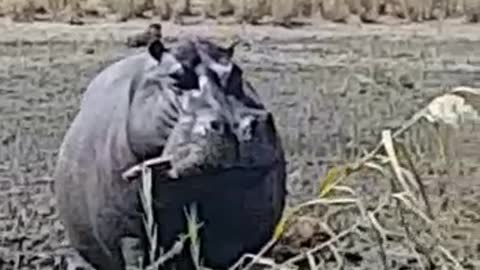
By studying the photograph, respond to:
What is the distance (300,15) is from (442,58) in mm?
740

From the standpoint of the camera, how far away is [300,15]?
512 cm

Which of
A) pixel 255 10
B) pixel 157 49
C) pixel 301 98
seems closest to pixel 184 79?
pixel 157 49

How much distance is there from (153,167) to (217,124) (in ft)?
0.39

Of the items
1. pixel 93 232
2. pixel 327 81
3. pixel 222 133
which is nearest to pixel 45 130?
pixel 327 81

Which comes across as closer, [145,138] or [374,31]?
[145,138]

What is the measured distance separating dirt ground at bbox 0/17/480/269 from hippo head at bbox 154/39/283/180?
0.97 ft

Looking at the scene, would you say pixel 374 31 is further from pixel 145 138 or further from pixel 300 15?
pixel 145 138

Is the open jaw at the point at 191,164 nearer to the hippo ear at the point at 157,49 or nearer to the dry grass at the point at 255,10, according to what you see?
the hippo ear at the point at 157,49

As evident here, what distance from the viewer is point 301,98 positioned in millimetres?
4184

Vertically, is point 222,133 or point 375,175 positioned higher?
point 222,133

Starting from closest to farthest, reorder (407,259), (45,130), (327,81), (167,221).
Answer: (167,221), (407,259), (45,130), (327,81)

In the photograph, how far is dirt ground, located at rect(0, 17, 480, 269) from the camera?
298cm

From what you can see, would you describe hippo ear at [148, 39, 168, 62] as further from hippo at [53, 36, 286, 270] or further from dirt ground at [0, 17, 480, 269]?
dirt ground at [0, 17, 480, 269]

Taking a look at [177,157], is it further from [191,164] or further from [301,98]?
[301,98]
